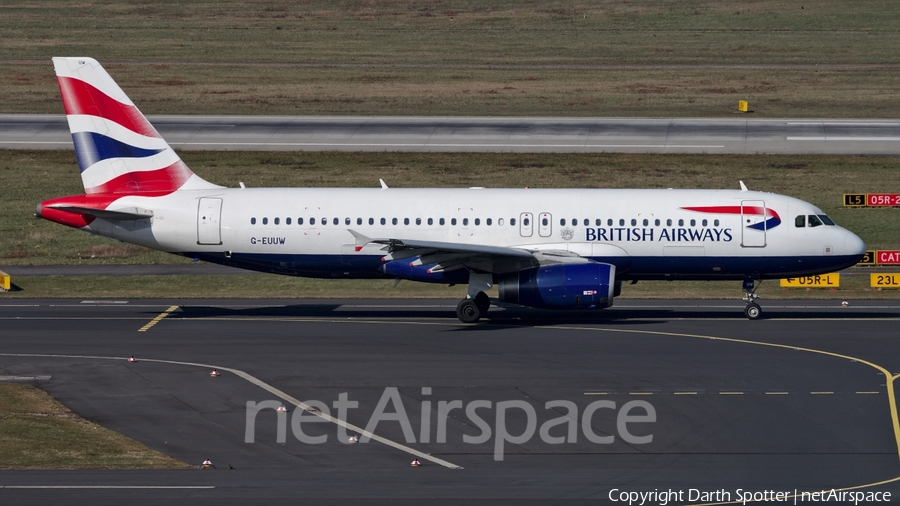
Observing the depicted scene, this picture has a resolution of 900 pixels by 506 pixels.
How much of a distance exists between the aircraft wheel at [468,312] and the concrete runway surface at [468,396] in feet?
2.07

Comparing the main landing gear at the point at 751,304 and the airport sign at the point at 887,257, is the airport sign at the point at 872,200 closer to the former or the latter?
the airport sign at the point at 887,257

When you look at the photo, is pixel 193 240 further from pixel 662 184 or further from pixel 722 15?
pixel 722 15

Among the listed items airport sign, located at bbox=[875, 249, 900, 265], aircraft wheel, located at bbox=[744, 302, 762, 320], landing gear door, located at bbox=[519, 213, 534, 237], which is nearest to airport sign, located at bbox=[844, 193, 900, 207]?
airport sign, located at bbox=[875, 249, 900, 265]

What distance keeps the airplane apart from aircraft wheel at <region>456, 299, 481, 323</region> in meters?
0.03

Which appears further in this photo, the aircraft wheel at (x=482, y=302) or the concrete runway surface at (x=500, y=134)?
the concrete runway surface at (x=500, y=134)

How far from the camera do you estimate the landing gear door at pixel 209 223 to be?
120 feet

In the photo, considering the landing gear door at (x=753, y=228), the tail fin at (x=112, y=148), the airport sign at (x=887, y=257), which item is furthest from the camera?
the airport sign at (x=887, y=257)

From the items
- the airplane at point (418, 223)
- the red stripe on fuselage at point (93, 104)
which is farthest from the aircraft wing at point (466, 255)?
the red stripe on fuselage at point (93, 104)

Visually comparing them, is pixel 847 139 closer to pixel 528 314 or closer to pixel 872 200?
pixel 872 200

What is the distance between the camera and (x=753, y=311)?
36.6m

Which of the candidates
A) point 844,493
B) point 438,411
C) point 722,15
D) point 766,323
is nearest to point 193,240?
point 438,411
